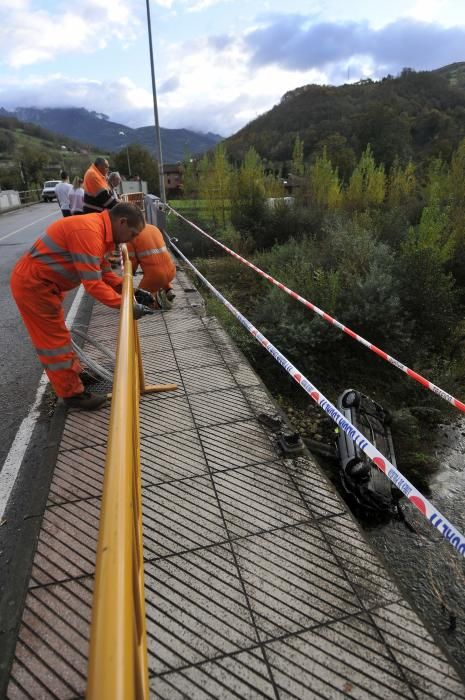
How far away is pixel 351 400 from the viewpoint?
4.12 meters

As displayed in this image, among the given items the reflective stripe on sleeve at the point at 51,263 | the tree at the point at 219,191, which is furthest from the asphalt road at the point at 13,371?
the tree at the point at 219,191

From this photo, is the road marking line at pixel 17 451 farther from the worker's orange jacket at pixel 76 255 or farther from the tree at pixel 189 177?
the tree at pixel 189 177

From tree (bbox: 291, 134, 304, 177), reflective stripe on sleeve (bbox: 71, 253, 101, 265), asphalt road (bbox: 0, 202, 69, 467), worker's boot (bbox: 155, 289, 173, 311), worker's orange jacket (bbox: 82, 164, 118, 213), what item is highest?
tree (bbox: 291, 134, 304, 177)

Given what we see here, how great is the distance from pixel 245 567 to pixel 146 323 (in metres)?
4.23

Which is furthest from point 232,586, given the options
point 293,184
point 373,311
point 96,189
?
point 293,184

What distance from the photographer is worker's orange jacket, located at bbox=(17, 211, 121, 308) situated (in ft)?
9.95

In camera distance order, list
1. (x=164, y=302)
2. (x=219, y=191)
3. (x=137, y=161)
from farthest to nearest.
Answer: (x=137, y=161), (x=219, y=191), (x=164, y=302)

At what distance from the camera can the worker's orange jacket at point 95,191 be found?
260 inches

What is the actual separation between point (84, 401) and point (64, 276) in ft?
3.38

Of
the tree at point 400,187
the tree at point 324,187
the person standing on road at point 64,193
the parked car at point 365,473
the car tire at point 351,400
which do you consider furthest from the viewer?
the tree at point 400,187

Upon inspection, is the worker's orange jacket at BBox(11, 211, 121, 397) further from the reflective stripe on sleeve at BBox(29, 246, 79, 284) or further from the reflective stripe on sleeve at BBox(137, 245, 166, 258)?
the reflective stripe on sleeve at BBox(137, 245, 166, 258)

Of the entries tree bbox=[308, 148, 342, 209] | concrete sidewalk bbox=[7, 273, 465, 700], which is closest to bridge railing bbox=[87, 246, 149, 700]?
concrete sidewalk bbox=[7, 273, 465, 700]

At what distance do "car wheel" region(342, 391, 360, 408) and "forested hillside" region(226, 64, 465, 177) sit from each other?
37.8 meters

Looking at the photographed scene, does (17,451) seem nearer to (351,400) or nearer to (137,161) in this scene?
(351,400)
